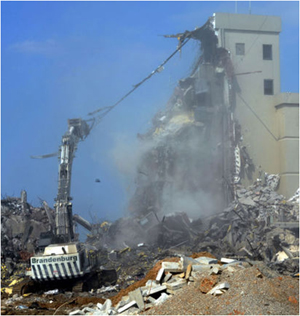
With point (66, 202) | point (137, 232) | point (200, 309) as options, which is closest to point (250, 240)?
point (137, 232)

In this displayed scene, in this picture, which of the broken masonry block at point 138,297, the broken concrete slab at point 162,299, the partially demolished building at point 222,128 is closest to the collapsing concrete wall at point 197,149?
the partially demolished building at point 222,128

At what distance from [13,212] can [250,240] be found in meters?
12.6

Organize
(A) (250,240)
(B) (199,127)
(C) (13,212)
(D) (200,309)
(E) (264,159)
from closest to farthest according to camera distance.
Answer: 1. (D) (200,309)
2. (A) (250,240)
3. (C) (13,212)
4. (B) (199,127)
5. (E) (264,159)

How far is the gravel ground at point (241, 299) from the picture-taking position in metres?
10.9

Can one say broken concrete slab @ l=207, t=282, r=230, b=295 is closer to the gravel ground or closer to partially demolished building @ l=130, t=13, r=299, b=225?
the gravel ground

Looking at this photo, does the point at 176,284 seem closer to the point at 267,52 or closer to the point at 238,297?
the point at 238,297

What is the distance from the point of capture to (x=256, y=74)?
3788 cm

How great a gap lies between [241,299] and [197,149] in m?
24.6

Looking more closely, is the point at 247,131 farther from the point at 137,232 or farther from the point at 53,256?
the point at 53,256

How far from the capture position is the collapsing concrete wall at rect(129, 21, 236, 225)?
34875 mm

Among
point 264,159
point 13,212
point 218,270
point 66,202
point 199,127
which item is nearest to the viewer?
point 218,270

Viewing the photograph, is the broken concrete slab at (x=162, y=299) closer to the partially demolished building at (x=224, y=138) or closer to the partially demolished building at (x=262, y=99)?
the partially demolished building at (x=224, y=138)

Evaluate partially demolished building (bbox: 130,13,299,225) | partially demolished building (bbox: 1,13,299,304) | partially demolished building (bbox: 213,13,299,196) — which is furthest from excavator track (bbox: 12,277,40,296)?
partially demolished building (bbox: 213,13,299,196)

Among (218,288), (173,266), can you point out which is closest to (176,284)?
(173,266)
